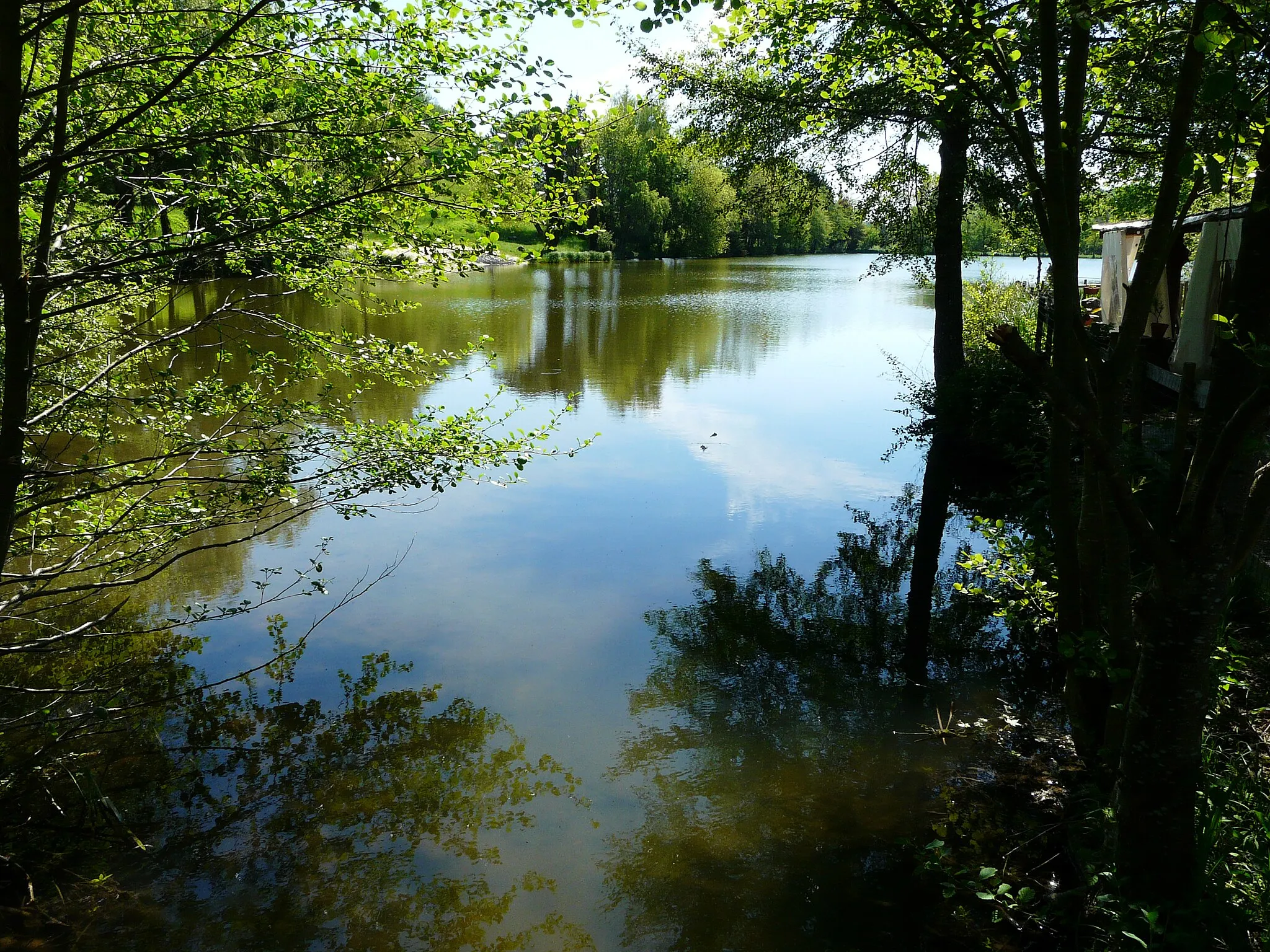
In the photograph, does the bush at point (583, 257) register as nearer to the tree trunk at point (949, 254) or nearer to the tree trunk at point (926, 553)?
the tree trunk at point (949, 254)

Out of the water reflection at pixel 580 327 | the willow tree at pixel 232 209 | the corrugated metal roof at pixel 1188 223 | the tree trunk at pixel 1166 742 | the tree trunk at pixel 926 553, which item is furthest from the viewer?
the water reflection at pixel 580 327

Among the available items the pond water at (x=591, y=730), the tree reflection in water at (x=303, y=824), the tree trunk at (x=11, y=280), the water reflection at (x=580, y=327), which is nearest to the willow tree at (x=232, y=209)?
the tree trunk at (x=11, y=280)

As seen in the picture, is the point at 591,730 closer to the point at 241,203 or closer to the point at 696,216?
the point at 241,203

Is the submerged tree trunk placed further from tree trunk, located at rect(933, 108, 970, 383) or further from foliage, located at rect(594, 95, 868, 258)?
foliage, located at rect(594, 95, 868, 258)

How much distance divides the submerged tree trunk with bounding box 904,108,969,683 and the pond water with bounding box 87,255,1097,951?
0.40 meters

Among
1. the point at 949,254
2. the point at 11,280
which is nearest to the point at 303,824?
the point at 11,280

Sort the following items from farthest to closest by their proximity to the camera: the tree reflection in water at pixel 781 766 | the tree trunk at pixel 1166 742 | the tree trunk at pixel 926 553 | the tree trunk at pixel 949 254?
the tree trunk at pixel 949 254 → the tree trunk at pixel 926 553 → the tree reflection in water at pixel 781 766 → the tree trunk at pixel 1166 742

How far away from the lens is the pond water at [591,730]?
455 centimetres

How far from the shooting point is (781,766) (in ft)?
19.1

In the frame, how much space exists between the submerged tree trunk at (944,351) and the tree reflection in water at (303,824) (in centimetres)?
525

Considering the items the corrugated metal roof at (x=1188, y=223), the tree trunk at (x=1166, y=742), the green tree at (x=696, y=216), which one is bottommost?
the tree trunk at (x=1166, y=742)

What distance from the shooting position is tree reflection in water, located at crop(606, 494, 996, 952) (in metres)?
4.54

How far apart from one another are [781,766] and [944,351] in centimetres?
999

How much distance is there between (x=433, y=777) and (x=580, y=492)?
20.2ft
